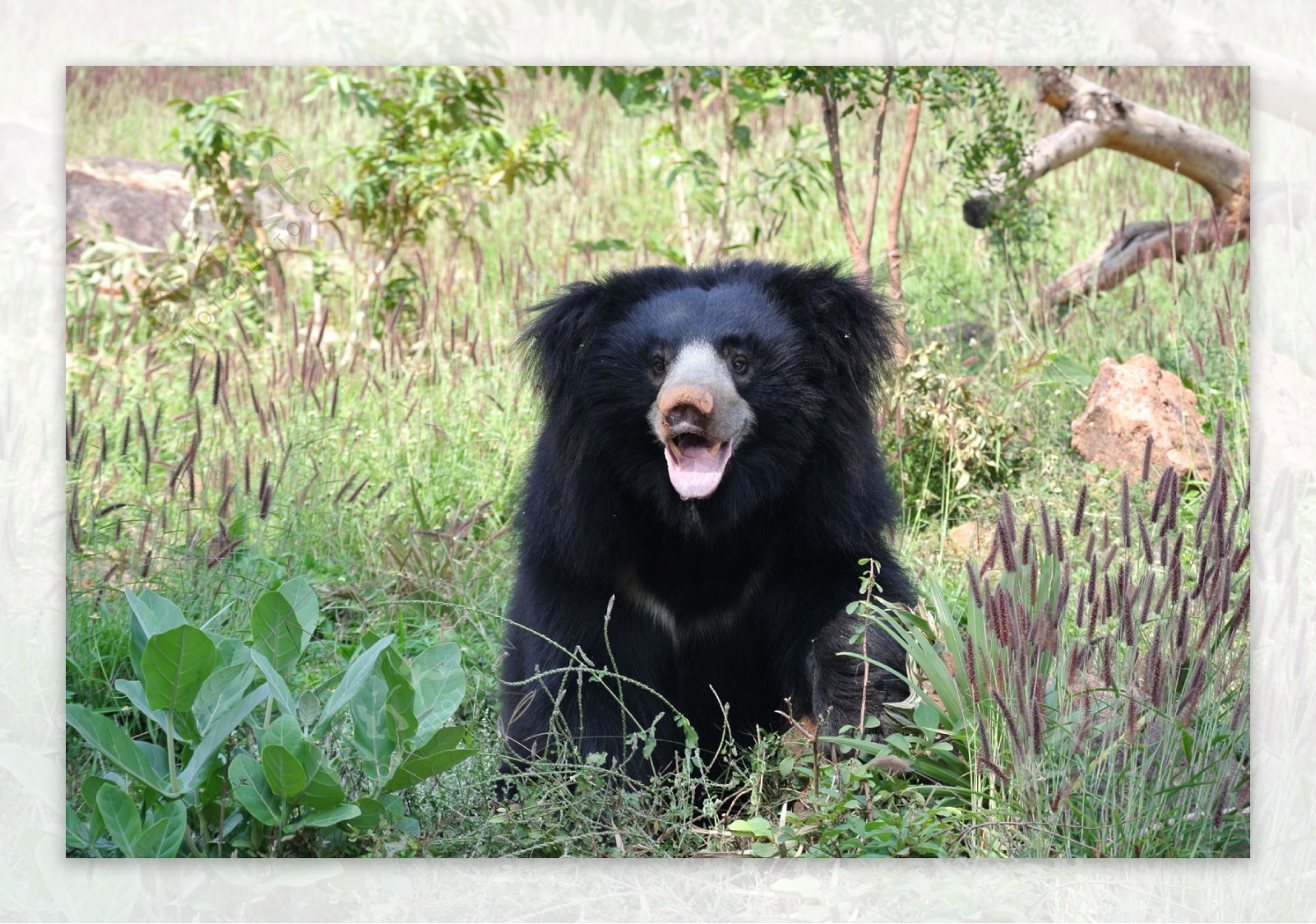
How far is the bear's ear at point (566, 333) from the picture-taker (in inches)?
128

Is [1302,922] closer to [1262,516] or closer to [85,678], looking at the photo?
[1262,516]

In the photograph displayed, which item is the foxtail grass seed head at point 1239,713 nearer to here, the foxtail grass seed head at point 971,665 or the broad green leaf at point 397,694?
the foxtail grass seed head at point 971,665

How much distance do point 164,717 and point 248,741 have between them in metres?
0.17

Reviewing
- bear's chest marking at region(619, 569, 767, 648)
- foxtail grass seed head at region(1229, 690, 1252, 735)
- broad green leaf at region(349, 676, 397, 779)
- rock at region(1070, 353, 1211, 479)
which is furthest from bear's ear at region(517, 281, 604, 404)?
rock at region(1070, 353, 1211, 479)

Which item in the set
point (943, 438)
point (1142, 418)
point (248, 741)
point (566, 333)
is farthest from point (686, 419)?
point (1142, 418)

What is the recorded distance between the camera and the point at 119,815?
9.15 feet

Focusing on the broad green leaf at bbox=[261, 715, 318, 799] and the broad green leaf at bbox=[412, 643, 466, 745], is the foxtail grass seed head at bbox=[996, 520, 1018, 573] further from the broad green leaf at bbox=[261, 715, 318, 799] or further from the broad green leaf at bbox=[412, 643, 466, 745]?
the broad green leaf at bbox=[261, 715, 318, 799]

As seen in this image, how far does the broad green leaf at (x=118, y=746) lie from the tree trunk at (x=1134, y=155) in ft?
9.02

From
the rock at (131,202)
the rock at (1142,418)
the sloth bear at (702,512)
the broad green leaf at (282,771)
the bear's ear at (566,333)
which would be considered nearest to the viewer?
the broad green leaf at (282,771)

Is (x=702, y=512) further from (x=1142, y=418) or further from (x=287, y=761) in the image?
(x=1142, y=418)

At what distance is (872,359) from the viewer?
3.26 metres

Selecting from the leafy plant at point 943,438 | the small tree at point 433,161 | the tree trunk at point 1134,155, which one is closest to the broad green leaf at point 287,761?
the leafy plant at point 943,438

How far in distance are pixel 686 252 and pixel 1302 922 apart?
3328 mm

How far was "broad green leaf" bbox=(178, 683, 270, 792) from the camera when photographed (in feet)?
9.01
